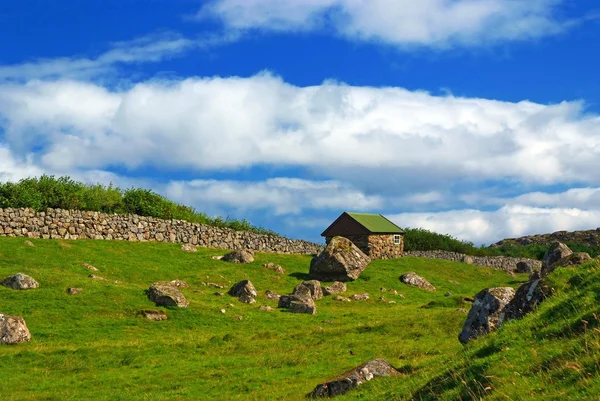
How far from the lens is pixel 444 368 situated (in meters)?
17.1

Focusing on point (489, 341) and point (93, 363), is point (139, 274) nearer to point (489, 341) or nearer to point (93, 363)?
point (93, 363)

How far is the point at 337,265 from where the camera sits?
55.9m

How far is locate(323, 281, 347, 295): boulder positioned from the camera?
49.0 metres

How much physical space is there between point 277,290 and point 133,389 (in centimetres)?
2710

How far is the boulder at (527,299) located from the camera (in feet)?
65.4

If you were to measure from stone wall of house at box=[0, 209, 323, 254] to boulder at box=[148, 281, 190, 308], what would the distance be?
24.9 metres

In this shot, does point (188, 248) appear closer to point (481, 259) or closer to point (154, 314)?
point (154, 314)

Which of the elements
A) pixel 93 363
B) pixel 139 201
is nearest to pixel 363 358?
pixel 93 363

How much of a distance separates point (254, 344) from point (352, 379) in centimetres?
1171

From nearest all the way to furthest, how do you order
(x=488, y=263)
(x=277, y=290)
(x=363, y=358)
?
1. (x=363, y=358)
2. (x=277, y=290)
3. (x=488, y=263)

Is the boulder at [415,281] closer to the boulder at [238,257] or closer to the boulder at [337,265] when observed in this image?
the boulder at [337,265]

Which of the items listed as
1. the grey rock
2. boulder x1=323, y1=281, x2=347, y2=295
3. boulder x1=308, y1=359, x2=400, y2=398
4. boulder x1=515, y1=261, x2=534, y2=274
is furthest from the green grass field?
boulder x1=515, y1=261, x2=534, y2=274

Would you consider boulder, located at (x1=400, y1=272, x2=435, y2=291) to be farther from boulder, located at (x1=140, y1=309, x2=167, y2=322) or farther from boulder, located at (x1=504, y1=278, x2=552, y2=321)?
boulder, located at (x1=504, y1=278, x2=552, y2=321)

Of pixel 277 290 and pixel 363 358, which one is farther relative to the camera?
pixel 277 290
